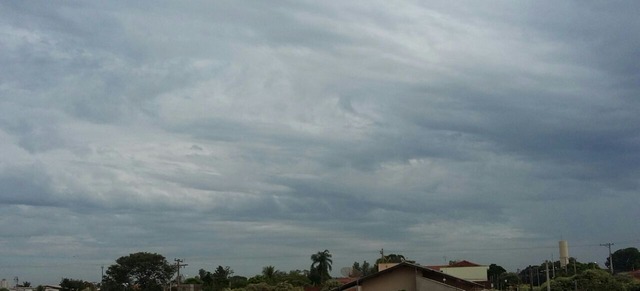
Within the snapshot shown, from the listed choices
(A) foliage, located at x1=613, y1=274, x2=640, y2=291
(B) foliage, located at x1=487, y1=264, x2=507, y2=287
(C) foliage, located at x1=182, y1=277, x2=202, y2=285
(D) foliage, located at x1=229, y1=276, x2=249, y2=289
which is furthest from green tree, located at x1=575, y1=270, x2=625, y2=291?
(B) foliage, located at x1=487, y1=264, x2=507, y2=287

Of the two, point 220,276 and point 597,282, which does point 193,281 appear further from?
point 597,282

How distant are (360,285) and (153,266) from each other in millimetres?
73415

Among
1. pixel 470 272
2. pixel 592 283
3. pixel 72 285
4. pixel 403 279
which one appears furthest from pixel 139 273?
pixel 592 283

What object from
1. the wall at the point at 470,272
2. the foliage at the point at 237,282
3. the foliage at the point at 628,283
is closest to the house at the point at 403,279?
the foliage at the point at 628,283

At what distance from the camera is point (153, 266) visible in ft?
465

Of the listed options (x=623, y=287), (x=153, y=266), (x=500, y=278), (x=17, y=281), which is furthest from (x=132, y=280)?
(x=623, y=287)

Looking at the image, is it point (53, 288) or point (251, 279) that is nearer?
point (251, 279)

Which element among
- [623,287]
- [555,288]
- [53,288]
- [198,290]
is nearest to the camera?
[623,287]

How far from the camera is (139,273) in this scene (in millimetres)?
140750

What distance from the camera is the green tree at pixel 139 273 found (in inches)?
5468

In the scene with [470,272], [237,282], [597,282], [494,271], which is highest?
[494,271]

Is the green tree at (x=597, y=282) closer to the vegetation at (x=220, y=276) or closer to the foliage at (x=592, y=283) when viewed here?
the foliage at (x=592, y=283)

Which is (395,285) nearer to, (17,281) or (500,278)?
(500,278)

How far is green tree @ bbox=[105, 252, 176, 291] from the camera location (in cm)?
13888
